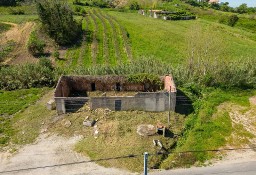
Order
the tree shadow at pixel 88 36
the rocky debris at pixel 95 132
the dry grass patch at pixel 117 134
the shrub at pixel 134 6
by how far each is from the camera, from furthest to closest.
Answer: the shrub at pixel 134 6
the tree shadow at pixel 88 36
the rocky debris at pixel 95 132
the dry grass patch at pixel 117 134

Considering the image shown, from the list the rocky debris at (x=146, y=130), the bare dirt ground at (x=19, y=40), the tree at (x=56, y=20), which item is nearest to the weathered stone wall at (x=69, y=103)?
the rocky debris at (x=146, y=130)

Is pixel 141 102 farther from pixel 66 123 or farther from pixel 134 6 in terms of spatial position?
pixel 134 6

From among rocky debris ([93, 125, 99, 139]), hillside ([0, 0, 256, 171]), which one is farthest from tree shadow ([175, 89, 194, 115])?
rocky debris ([93, 125, 99, 139])

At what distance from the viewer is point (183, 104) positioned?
87.7 ft

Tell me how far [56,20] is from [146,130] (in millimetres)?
30462

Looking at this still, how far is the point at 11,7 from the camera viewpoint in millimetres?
77000

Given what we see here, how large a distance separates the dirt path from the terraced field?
59.8 feet

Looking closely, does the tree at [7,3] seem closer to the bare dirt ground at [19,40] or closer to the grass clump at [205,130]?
the bare dirt ground at [19,40]

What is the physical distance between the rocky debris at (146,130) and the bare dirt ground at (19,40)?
25316 millimetres

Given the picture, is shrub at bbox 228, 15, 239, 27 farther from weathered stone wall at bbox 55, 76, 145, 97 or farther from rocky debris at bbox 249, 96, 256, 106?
weathered stone wall at bbox 55, 76, 145, 97

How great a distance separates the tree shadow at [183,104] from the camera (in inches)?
1012

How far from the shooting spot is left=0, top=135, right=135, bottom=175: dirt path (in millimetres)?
18953

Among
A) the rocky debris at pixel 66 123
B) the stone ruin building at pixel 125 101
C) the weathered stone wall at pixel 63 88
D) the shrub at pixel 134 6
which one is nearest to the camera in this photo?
the rocky debris at pixel 66 123

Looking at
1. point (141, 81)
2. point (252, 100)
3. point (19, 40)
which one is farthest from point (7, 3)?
point (252, 100)
